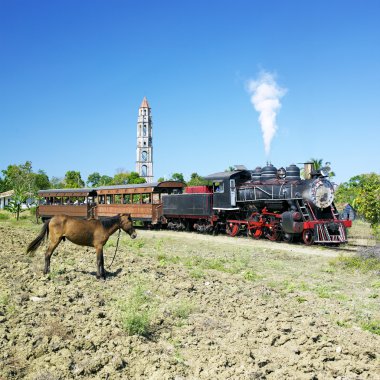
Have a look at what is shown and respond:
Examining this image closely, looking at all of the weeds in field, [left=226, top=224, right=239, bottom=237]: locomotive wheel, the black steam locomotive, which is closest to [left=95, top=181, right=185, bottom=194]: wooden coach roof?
the black steam locomotive

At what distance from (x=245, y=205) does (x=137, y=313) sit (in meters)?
15.0

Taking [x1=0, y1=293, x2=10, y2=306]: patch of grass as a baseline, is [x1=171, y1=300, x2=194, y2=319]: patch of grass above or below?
below

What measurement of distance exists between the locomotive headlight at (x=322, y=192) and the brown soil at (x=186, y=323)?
6.55 m

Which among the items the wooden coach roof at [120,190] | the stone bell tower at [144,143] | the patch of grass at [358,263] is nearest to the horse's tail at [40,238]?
the patch of grass at [358,263]

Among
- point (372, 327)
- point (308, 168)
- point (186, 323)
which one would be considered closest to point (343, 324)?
point (372, 327)

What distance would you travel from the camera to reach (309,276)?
1086 cm

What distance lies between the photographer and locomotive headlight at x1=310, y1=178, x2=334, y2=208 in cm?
1747

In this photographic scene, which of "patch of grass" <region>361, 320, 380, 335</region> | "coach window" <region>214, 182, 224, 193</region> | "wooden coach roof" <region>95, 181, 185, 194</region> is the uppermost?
"wooden coach roof" <region>95, 181, 185, 194</region>

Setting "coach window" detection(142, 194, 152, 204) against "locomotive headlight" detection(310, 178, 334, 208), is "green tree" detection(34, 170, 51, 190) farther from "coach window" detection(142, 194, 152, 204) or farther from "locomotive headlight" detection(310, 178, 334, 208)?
"locomotive headlight" detection(310, 178, 334, 208)

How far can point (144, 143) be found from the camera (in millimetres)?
117812

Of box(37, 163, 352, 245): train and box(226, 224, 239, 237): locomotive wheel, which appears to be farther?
box(226, 224, 239, 237): locomotive wheel

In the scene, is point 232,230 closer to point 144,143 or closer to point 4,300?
point 4,300

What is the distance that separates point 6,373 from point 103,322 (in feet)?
5.66

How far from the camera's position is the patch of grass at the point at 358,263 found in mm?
11742
